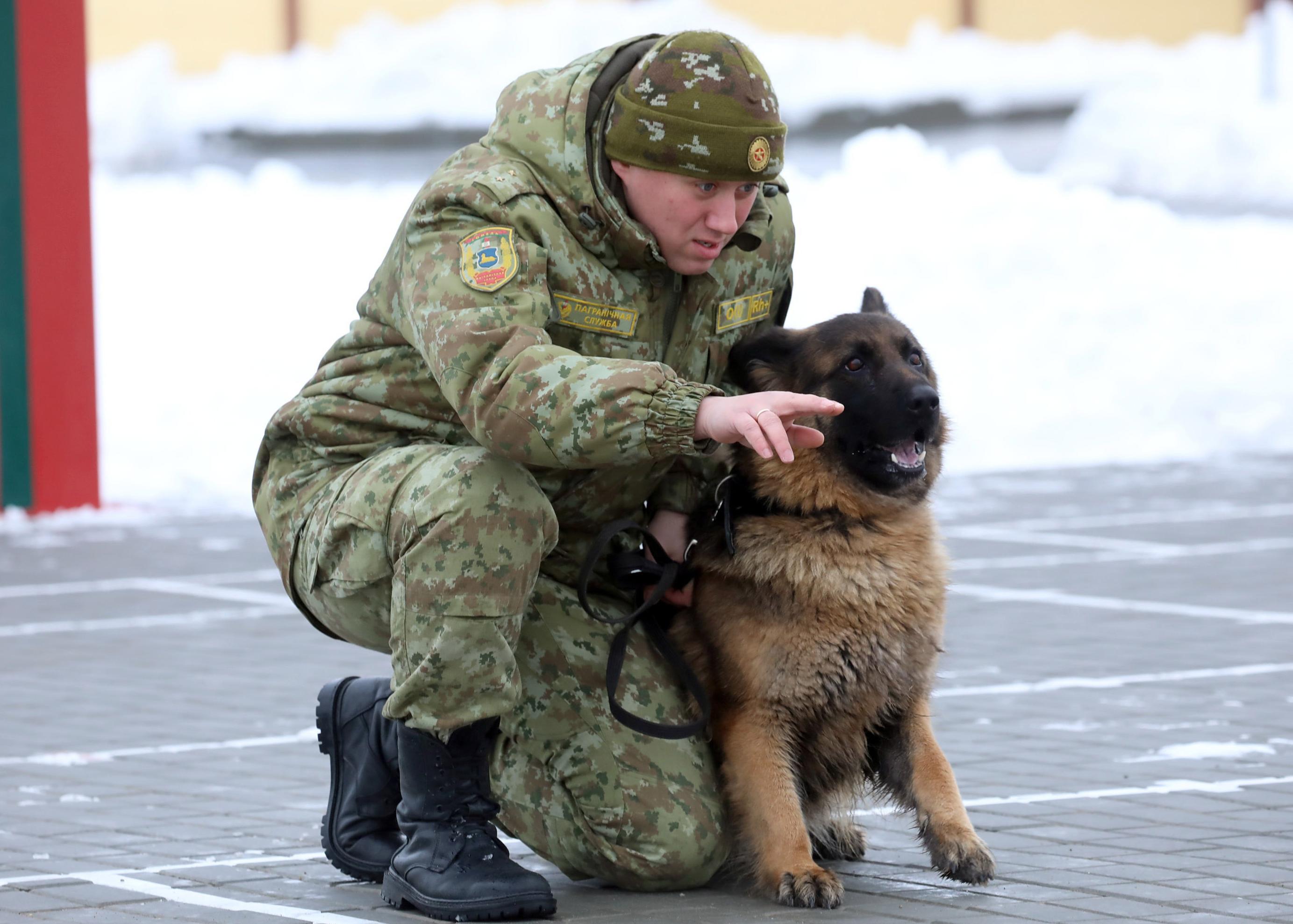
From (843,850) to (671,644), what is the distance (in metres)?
0.60

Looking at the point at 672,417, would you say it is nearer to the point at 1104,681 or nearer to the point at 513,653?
the point at 513,653

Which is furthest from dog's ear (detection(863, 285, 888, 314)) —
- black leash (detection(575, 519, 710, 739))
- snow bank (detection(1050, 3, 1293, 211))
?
snow bank (detection(1050, 3, 1293, 211))

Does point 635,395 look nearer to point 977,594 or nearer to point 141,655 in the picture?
point 141,655

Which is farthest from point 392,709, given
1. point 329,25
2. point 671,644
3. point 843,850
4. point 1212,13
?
point 1212,13

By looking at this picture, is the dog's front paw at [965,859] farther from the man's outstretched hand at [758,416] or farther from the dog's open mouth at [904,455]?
the man's outstretched hand at [758,416]

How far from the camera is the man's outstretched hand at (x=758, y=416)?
3.31m

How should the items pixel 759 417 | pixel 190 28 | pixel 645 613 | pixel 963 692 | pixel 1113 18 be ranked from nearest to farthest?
pixel 759 417, pixel 645 613, pixel 963 692, pixel 190 28, pixel 1113 18

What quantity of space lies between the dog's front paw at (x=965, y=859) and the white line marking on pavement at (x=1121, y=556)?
4964 mm

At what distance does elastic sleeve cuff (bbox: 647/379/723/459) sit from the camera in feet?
11.1

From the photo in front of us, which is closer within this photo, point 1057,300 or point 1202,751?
point 1202,751

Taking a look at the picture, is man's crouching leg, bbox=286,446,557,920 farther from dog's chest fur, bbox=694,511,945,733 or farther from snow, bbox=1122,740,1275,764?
snow, bbox=1122,740,1275,764

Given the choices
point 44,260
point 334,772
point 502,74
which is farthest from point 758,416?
point 502,74

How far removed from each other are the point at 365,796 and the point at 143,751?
5.54ft

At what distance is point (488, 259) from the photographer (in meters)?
3.60
